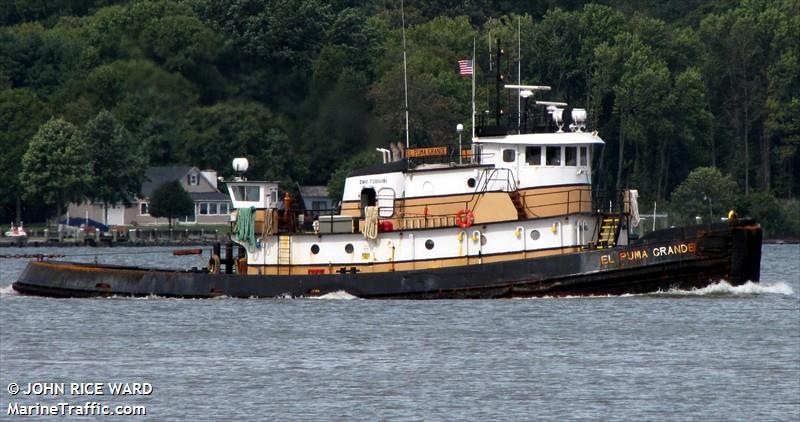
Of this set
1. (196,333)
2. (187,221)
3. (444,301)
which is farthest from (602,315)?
(187,221)

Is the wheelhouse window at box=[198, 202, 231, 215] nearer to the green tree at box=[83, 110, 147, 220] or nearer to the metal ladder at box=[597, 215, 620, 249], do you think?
the green tree at box=[83, 110, 147, 220]

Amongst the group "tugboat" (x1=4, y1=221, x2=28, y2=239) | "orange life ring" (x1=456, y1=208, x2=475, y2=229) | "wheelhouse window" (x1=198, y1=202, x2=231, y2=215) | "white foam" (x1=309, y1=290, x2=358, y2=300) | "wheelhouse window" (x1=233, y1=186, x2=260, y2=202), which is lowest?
"white foam" (x1=309, y1=290, x2=358, y2=300)

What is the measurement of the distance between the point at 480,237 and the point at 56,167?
197 feet

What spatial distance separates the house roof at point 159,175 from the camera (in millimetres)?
119438

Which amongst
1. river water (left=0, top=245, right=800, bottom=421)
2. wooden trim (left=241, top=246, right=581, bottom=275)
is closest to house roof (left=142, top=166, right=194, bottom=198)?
river water (left=0, top=245, right=800, bottom=421)

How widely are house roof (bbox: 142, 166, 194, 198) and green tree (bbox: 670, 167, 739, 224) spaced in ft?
98.1

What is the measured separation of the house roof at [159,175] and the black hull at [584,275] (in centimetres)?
6432

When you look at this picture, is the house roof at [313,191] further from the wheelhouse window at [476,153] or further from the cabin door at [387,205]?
the wheelhouse window at [476,153]

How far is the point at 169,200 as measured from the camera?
115m

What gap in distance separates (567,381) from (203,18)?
8205 cm

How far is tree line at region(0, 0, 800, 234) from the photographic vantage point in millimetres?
109250

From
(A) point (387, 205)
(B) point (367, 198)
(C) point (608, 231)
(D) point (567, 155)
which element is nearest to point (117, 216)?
(B) point (367, 198)

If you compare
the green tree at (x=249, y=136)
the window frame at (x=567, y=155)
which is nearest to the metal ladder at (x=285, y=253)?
the window frame at (x=567, y=155)

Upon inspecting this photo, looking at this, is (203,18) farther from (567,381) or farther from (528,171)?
(567,381)
